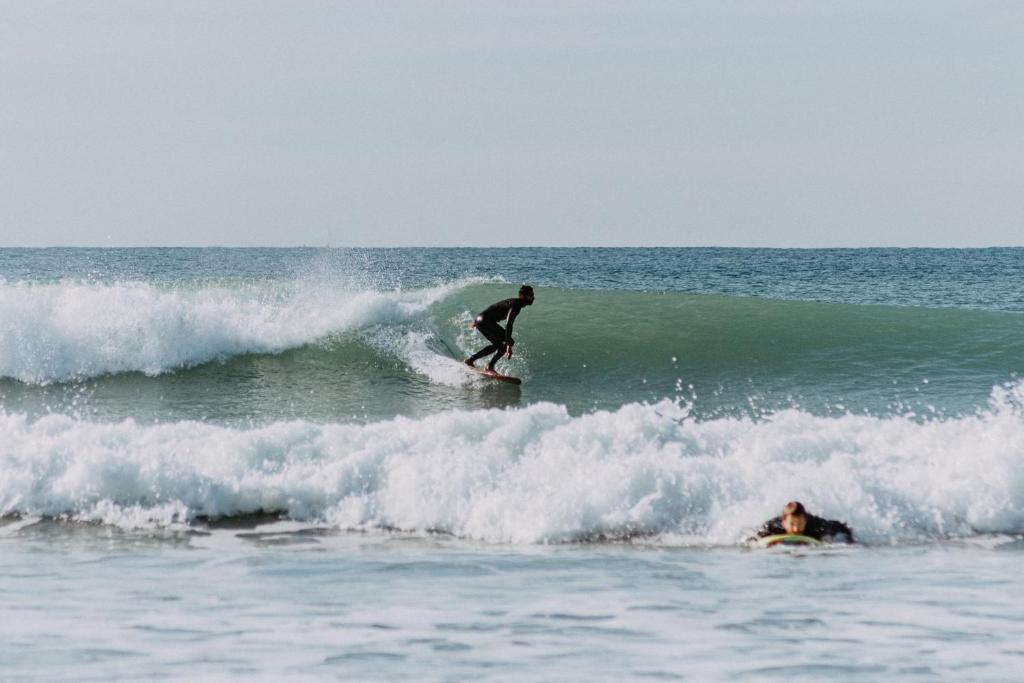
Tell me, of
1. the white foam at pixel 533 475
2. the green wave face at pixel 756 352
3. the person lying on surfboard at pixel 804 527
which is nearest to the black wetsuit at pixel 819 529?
the person lying on surfboard at pixel 804 527

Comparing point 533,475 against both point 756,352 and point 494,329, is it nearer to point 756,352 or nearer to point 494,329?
point 494,329

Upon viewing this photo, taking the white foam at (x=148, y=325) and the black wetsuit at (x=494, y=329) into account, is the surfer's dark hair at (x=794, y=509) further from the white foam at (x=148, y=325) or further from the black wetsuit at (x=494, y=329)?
the white foam at (x=148, y=325)

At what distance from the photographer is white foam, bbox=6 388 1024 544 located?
26.3ft

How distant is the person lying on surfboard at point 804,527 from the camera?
24.8 feet

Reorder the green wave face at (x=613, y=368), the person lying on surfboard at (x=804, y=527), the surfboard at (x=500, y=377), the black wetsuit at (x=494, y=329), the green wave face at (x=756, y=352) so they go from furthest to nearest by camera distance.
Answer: the black wetsuit at (x=494, y=329) < the surfboard at (x=500, y=377) < the green wave face at (x=756, y=352) < the green wave face at (x=613, y=368) < the person lying on surfboard at (x=804, y=527)

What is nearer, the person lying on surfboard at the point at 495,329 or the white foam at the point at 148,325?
the person lying on surfboard at the point at 495,329

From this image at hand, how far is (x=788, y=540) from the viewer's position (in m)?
7.41

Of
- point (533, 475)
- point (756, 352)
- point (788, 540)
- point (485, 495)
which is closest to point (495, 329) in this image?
point (756, 352)

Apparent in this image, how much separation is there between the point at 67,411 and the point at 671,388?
7.86 m

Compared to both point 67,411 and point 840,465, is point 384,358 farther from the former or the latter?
point 840,465

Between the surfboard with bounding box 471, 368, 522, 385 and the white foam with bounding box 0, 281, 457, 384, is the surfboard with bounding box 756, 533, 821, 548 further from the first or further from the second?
the white foam with bounding box 0, 281, 457, 384

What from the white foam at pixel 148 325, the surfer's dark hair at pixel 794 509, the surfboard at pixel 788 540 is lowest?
the surfboard at pixel 788 540

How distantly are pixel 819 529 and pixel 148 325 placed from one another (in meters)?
10.7

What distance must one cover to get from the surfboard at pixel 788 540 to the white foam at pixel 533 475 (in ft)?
0.98
